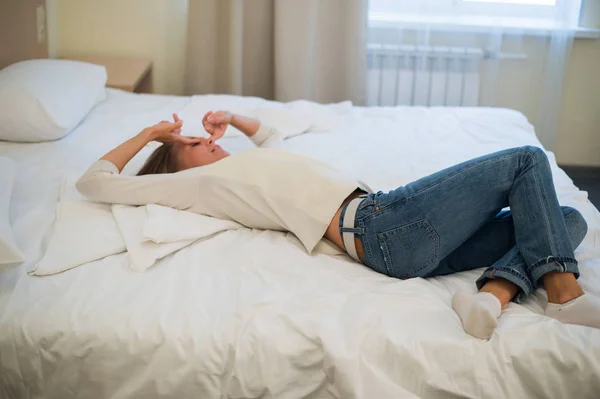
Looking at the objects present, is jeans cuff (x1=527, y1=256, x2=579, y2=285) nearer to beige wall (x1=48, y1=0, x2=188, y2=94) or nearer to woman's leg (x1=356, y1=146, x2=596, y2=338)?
woman's leg (x1=356, y1=146, x2=596, y2=338)

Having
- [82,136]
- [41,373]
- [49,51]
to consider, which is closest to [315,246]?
[41,373]

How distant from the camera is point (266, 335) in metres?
1.36

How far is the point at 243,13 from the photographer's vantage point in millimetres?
3293

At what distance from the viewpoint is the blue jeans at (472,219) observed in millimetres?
1493

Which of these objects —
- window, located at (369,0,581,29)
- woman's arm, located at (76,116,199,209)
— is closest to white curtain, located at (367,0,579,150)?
window, located at (369,0,581,29)

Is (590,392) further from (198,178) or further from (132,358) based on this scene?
(198,178)

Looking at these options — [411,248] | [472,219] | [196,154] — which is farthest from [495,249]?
[196,154]

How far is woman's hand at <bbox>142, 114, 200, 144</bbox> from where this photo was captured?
1.91 metres

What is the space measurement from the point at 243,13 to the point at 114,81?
2.32ft

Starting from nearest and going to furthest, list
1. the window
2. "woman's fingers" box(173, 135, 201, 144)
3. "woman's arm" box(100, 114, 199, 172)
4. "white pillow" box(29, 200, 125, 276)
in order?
"white pillow" box(29, 200, 125, 276) → "woman's arm" box(100, 114, 199, 172) → "woman's fingers" box(173, 135, 201, 144) → the window

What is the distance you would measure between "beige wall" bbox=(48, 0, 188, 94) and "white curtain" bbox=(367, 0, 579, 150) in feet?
3.33

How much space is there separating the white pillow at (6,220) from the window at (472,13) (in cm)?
208

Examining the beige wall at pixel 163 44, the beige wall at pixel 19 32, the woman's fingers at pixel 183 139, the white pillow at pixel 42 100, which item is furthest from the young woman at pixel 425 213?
the beige wall at pixel 163 44

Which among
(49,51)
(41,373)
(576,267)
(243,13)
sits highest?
(243,13)
